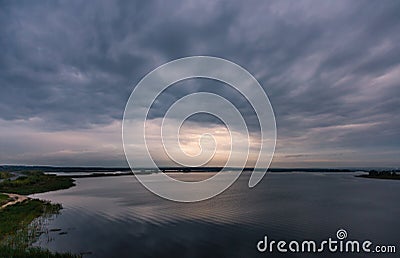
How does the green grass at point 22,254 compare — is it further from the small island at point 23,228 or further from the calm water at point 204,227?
the calm water at point 204,227

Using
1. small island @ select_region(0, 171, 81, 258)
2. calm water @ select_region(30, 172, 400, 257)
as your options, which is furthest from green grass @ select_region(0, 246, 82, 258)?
calm water @ select_region(30, 172, 400, 257)

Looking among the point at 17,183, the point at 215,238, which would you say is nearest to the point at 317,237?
the point at 215,238

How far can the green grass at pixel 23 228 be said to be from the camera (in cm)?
1391

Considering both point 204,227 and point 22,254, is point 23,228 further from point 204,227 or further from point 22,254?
point 204,227

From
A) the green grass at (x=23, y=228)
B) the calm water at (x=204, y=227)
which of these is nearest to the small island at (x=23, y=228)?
the green grass at (x=23, y=228)

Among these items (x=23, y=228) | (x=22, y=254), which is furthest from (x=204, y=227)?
(x=23, y=228)

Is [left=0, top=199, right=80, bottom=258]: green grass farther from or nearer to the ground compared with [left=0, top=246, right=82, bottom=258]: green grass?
nearer to the ground

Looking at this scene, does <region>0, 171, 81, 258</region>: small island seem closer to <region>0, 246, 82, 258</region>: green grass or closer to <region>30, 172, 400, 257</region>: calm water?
<region>0, 246, 82, 258</region>: green grass

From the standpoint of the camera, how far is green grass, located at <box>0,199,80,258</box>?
45.6 ft

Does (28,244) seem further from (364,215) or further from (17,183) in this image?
(17,183)

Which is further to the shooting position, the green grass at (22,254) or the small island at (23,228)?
the small island at (23,228)

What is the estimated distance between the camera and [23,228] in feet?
Answer: 66.9

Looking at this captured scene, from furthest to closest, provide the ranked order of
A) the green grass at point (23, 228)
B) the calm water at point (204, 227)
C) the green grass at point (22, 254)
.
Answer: the calm water at point (204, 227) → the green grass at point (23, 228) → the green grass at point (22, 254)

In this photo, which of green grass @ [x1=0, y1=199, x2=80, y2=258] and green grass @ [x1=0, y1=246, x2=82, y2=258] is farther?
green grass @ [x1=0, y1=199, x2=80, y2=258]
